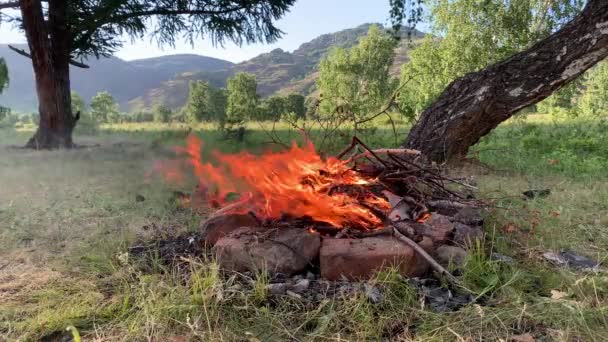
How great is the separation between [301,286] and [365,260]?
0.38 m

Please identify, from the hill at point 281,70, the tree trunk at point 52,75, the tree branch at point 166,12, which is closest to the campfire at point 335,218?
the tree branch at point 166,12

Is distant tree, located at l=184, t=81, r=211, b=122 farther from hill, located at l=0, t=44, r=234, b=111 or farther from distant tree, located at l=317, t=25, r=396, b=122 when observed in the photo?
hill, located at l=0, t=44, r=234, b=111

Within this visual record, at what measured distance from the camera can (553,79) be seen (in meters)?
4.84

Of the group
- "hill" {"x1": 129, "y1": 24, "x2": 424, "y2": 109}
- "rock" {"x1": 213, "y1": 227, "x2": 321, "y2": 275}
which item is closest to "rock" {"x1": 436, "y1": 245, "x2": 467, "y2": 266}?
"rock" {"x1": 213, "y1": 227, "x2": 321, "y2": 275}

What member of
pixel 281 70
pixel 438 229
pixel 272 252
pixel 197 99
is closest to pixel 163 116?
pixel 197 99

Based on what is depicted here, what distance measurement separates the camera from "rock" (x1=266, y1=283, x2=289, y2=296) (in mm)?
2092

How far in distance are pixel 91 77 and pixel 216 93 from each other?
152 meters

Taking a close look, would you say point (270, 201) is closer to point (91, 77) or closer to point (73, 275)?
point (73, 275)

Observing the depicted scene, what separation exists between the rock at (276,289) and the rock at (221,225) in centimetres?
69

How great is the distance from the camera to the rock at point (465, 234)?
8.37 feet

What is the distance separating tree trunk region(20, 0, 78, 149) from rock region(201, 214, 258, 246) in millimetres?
8181

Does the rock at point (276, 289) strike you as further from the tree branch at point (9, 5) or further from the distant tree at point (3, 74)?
the distant tree at point (3, 74)

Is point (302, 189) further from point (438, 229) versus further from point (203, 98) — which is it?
point (203, 98)

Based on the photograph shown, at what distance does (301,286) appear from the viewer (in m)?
2.14
